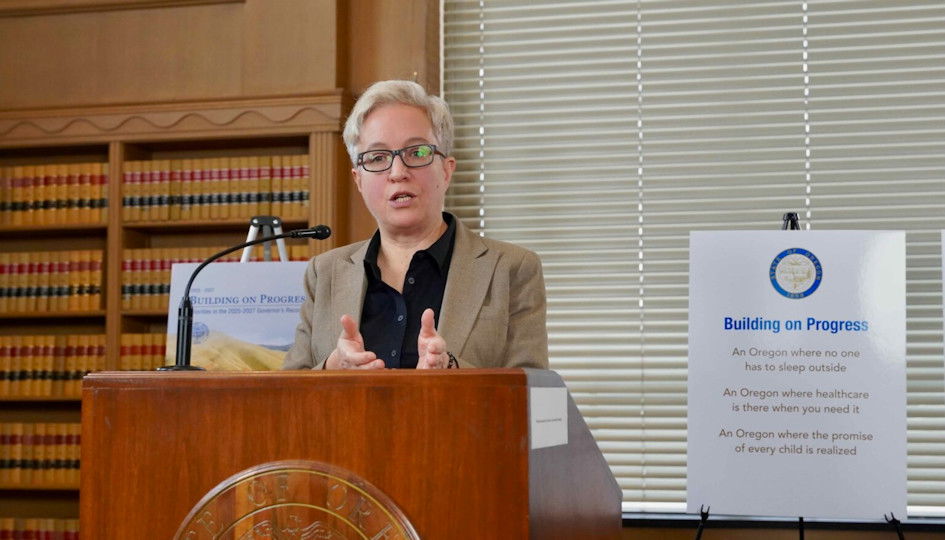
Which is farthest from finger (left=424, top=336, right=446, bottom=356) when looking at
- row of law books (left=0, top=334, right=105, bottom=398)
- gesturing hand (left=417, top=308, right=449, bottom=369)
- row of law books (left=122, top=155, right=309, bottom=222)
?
row of law books (left=0, top=334, right=105, bottom=398)

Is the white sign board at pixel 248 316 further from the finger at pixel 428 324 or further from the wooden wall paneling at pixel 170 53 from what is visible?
the finger at pixel 428 324

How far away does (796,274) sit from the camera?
3734 millimetres

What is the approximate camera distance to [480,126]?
16.5 feet

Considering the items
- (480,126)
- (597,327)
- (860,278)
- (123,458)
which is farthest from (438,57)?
(123,458)

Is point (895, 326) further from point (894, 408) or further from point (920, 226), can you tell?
point (920, 226)

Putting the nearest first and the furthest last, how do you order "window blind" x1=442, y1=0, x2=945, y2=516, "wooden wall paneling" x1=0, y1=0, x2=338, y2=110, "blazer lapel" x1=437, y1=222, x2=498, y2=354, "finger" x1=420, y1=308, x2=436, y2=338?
"finger" x1=420, y1=308, x2=436, y2=338, "blazer lapel" x1=437, y1=222, x2=498, y2=354, "window blind" x1=442, y1=0, x2=945, y2=516, "wooden wall paneling" x1=0, y1=0, x2=338, y2=110

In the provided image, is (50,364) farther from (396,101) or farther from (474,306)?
(474,306)

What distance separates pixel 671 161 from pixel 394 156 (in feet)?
8.39

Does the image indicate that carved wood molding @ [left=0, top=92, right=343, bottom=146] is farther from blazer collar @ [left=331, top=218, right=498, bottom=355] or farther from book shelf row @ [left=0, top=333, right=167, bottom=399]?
blazer collar @ [left=331, top=218, right=498, bottom=355]

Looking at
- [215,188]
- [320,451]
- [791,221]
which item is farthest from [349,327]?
[215,188]

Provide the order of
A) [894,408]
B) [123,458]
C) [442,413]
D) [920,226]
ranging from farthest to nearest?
[920,226], [894,408], [123,458], [442,413]

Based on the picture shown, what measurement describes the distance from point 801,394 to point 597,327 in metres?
1.27

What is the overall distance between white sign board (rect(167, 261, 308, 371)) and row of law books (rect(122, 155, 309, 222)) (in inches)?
38.5

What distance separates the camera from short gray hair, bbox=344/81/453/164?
251 centimetres
